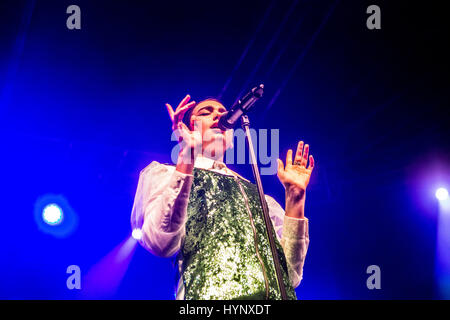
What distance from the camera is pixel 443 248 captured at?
5.12 meters

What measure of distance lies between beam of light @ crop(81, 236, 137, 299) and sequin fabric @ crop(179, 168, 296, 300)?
2.69m

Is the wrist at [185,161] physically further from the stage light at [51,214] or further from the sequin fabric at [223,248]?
the stage light at [51,214]

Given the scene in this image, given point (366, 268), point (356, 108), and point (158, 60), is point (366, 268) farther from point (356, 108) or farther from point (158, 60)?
point (158, 60)

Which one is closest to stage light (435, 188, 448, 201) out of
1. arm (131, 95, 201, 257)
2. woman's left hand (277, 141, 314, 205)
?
woman's left hand (277, 141, 314, 205)

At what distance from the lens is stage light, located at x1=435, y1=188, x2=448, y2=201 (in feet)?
17.0

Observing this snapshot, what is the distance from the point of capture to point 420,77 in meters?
4.18

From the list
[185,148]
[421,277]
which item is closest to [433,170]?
[421,277]

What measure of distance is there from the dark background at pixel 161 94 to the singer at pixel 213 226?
201 centimetres

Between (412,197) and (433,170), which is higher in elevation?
(433,170)

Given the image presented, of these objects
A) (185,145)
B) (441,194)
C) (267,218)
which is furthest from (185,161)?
(441,194)

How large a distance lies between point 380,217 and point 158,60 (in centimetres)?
393

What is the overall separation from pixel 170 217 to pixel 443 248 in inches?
200

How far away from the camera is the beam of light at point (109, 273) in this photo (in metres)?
3.91

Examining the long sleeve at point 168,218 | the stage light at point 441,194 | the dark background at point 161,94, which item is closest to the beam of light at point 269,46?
the dark background at point 161,94
